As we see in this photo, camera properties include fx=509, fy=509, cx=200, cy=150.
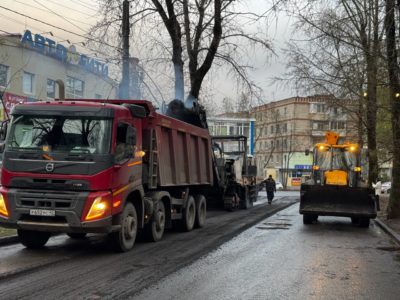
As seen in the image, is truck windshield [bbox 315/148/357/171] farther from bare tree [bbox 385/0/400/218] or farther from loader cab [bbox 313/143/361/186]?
bare tree [bbox 385/0/400/218]

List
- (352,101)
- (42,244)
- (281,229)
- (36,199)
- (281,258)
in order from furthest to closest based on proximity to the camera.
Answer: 1. (352,101)
2. (281,229)
3. (42,244)
4. (281,258)
5. (36,199)

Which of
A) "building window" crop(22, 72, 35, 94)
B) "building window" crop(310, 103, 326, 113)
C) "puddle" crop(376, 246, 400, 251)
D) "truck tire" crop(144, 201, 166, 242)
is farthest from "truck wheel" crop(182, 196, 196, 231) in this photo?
"building window" crop(22, 72, 35, 94)

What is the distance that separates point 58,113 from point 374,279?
6.11m

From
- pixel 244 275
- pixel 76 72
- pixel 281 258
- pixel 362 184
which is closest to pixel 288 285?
pixel 244 275

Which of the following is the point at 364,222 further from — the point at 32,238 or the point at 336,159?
the point at 32,238

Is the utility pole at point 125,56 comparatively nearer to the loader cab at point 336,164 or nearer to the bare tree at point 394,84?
the loader cab at point 336,164

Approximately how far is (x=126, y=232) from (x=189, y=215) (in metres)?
4.15

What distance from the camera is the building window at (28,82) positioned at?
30.2 m

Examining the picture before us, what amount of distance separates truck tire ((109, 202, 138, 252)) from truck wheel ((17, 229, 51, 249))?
1.56 metres

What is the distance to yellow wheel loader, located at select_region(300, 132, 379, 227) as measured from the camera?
1541 centimetres

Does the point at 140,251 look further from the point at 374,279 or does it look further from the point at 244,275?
the point at 374,279

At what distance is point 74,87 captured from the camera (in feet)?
113

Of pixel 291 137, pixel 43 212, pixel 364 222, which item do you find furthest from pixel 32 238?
pixel 291 137

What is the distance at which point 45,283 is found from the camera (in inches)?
275
